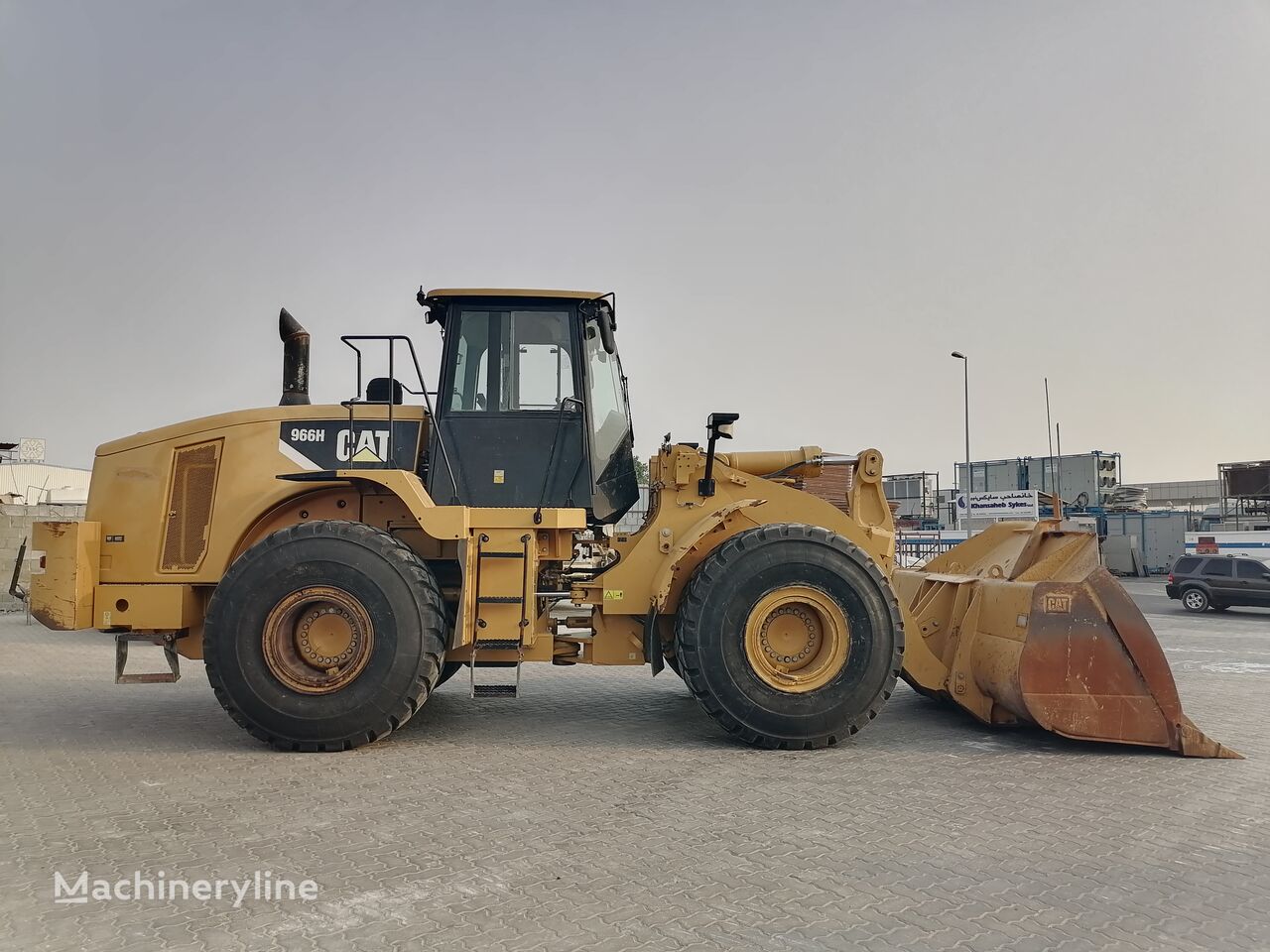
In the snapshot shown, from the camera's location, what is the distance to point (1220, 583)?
757 inches

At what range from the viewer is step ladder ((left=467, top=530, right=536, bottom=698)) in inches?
234

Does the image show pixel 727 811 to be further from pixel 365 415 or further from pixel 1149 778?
pixel 365 415

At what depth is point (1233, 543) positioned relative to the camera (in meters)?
22.1

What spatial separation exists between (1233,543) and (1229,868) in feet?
73.2

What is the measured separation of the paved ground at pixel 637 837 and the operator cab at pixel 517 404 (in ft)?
6.03

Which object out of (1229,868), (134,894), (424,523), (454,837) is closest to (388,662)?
(424,523)

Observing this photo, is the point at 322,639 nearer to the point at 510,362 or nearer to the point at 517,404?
the point at 517,404

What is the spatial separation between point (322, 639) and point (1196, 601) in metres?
20.2

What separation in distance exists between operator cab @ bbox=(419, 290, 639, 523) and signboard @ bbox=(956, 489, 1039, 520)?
63.2ft

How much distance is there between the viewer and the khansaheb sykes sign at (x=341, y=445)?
6.21 meters

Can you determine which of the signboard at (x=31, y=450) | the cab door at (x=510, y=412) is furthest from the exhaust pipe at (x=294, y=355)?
the signboard at (x=31, y=450)

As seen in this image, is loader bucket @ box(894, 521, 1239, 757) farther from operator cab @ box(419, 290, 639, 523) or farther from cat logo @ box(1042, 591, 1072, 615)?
operator cab @ box(419, 290, 639, 523)

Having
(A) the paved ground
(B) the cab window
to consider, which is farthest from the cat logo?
(B) the cab window

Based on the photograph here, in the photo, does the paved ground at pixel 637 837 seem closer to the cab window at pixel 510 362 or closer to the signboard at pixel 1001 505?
the cab window at pixel 510 362
